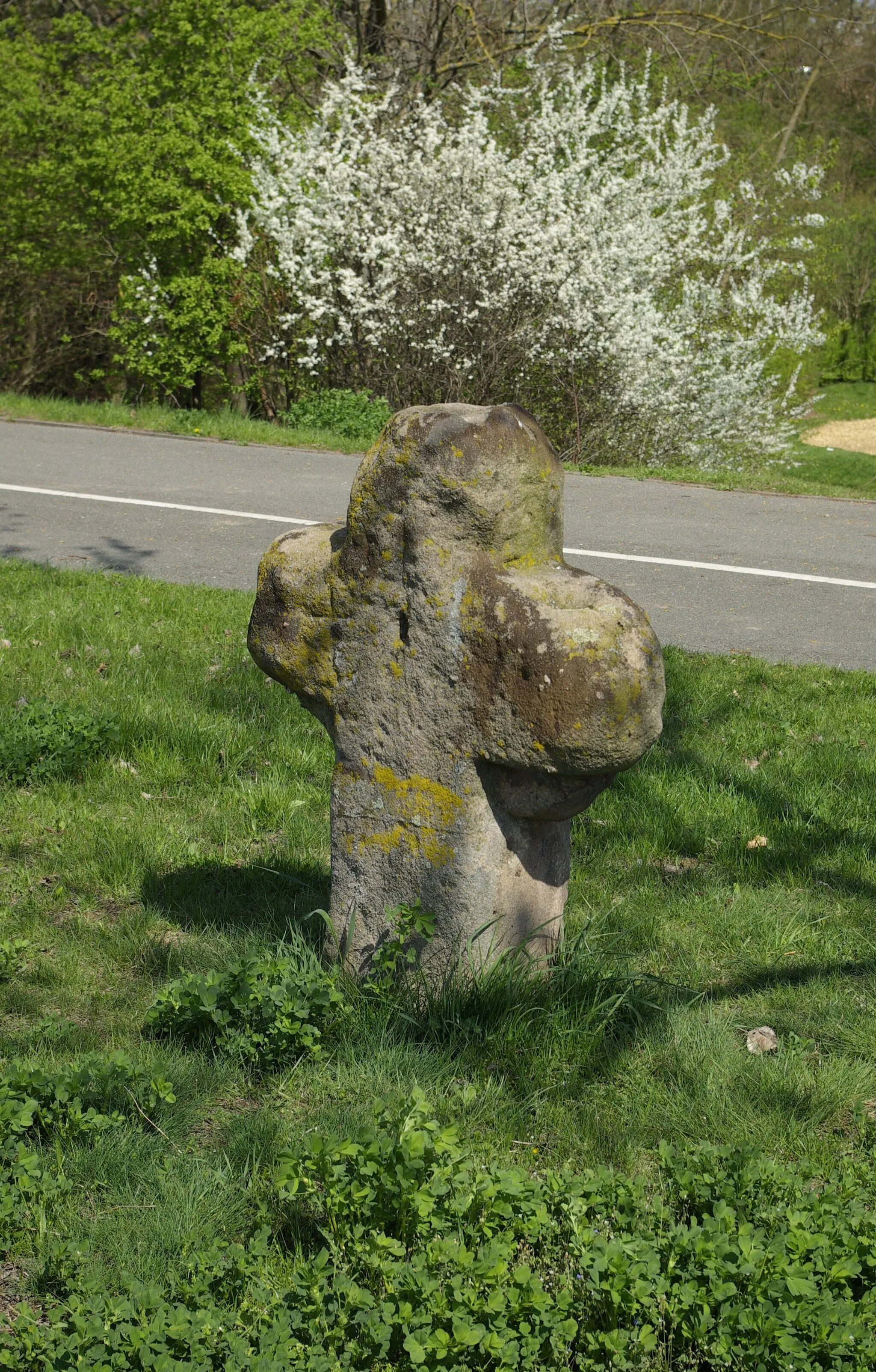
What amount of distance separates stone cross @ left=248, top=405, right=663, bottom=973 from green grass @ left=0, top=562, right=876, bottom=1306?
0.88 feet

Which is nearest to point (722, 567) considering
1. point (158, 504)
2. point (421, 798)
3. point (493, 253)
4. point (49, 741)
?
point (158, 504)

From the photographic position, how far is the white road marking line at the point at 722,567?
27.5 feet

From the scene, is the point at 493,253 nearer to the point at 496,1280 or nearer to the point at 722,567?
the point at 722,567

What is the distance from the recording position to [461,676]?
9.79ft

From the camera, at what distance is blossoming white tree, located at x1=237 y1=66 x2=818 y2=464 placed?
13.4 metres

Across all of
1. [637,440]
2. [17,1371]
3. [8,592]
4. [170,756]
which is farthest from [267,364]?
[17,1371]

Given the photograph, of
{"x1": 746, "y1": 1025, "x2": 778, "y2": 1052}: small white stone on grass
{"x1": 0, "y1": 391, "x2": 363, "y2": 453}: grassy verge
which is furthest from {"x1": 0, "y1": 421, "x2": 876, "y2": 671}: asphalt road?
{"x1": 746, "y1": 1025, "x2": 778, "y2": 1052}: small white stone on grass

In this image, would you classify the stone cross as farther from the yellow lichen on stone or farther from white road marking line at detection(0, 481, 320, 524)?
white road marking line at detection(0, 481, 320, 524)

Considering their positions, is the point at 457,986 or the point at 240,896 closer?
the point at 457,986

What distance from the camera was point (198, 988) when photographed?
9.89 ft

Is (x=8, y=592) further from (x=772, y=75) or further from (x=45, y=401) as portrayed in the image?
(x=772, y=75)

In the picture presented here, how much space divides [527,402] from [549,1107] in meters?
12.2

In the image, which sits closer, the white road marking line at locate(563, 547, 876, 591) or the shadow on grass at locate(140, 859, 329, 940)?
the shadow on grass at locate(140, 859, 329, 940)

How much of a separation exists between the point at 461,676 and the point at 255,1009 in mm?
955
